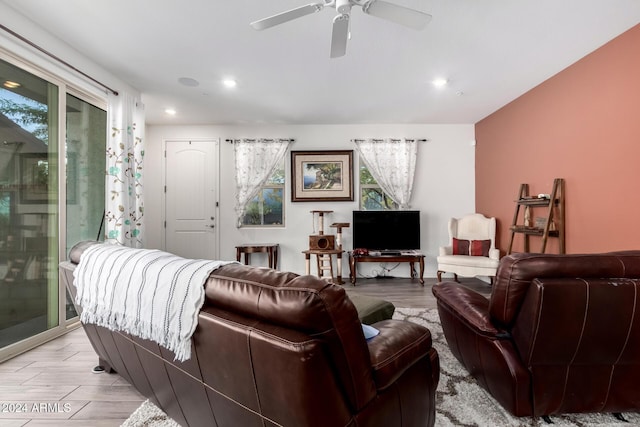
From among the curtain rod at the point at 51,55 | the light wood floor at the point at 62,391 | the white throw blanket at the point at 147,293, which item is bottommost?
the light wood floor at the point at 62,391

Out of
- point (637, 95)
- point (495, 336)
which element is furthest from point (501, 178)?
point (495, 336)

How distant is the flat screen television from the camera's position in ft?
15.3

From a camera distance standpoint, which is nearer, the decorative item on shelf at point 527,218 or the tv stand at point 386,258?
the decorative item on shelf at point 527,218

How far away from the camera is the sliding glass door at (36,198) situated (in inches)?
88.8

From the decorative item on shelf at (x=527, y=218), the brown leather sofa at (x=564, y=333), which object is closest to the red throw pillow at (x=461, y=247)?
the decorative item on shelf at (x=527, y=218)

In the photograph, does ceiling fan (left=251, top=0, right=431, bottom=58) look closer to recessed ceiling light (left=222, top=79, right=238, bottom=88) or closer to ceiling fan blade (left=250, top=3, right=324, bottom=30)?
ceiling fan blade (left=250, top=3, right=324, bottom=30)

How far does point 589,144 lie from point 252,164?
4.28 meters

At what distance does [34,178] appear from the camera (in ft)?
8.07

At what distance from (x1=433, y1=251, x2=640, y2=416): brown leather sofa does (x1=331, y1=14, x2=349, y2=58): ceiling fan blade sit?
68.8 inches

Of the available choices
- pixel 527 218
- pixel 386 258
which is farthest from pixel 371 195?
pixel 527 218

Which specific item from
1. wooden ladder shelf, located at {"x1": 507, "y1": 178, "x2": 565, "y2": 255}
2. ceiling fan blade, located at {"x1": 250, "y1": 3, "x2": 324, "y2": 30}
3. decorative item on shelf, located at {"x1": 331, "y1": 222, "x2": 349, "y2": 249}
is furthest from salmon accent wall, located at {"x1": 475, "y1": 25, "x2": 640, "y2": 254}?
ceiling fan blade, located at {"x1": 250, "y1": 3, "x2": 324, "y2": 30}

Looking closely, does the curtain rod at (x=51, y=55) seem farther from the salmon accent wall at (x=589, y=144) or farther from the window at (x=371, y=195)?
the salmon accent wall at (x=589, y=144)

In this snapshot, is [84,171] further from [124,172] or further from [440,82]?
[440,82]

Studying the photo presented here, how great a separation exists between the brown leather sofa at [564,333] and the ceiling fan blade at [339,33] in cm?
175
